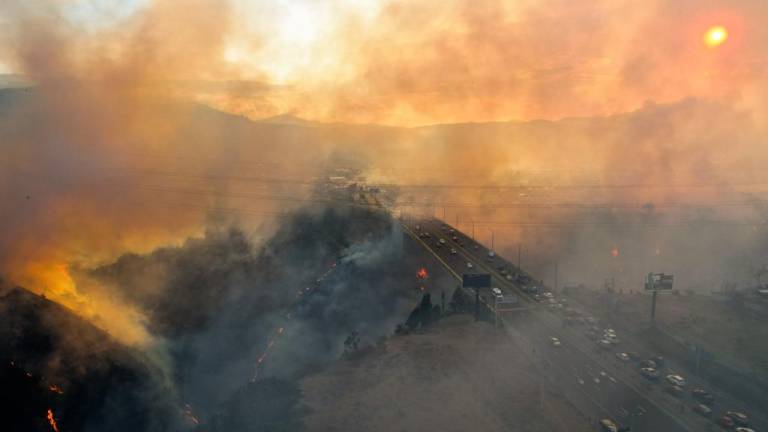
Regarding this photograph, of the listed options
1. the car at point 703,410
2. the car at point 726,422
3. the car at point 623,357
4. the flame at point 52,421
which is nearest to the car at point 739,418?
the car at point 726,422

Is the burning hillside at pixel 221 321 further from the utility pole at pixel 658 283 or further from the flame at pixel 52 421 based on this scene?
the utility pole at pixel 658 283

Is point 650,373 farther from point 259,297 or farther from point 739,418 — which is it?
point 259,297

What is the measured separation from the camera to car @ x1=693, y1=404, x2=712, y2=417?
2555 cm

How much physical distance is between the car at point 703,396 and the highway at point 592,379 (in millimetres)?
1370

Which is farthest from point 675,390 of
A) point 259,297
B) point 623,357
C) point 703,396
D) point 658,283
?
point 259,297

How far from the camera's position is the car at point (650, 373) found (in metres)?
29.3

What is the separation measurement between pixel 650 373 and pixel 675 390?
171 centimetres

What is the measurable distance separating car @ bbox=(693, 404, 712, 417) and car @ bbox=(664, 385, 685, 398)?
1.52 meters

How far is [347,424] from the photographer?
26.0m

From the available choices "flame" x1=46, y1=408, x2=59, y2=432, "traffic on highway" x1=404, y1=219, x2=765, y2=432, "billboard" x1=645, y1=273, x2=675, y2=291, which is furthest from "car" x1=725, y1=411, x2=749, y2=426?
"flame" x1=46, y1=408, x2=59, y2=432

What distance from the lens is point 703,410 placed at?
84.3ft

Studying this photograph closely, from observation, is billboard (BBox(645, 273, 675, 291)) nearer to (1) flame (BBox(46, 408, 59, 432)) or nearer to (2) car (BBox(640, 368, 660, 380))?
(2) car (BBox(640, 368, 660, 380))

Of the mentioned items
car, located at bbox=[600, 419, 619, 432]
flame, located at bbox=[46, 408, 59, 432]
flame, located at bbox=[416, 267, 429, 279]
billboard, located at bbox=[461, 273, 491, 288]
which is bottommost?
flame, located at bbox=[46, 408, 59, 432]

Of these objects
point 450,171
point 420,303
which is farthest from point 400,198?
point 420,303
